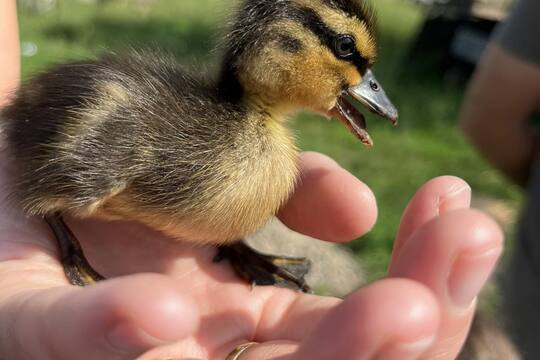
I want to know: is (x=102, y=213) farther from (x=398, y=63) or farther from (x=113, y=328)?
(x=398, y=63)

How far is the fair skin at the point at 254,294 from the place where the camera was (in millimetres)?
805

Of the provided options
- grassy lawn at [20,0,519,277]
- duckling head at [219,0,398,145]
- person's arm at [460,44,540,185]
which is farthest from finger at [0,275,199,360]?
person's arm at [460,44,540,185]

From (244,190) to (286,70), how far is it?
271 mm

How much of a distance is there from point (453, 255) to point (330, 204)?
516 millimetres

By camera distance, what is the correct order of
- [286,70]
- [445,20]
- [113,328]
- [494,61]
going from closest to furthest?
[113,328]
[286,70]
[494,61]
[445,20]

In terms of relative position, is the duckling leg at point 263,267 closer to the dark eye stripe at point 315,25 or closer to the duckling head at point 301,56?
the duckling head at point 301,56

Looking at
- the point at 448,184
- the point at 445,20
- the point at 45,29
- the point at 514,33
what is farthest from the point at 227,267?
the point at 45,29

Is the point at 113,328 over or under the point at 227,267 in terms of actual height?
over

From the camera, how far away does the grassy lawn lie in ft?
11.8

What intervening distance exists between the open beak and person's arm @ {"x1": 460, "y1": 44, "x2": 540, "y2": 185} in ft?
3.04

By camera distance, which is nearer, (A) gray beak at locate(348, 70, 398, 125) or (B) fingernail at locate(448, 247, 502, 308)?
(B) fingernail at locate(448, 247, 502, 308)

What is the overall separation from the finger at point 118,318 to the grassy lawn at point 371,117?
821 millimetres

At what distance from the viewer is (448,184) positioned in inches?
43.9

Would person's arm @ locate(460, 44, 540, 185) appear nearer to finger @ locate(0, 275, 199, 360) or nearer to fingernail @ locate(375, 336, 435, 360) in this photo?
fingernail @ locate(375, 336, 435, 360)
